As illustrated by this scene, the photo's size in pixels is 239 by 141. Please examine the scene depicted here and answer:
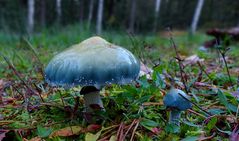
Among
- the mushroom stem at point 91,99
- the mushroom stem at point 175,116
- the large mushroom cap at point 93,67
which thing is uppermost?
the large mushroom cap at point 93,67

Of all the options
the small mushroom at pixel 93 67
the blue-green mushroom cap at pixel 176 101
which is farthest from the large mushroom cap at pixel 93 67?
the blue-green mushroom cap at pixel 176 101

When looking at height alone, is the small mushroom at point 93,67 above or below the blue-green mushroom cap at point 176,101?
above

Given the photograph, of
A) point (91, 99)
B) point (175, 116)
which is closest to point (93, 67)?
point (91, 99)

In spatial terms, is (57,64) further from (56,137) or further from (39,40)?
(39,40)

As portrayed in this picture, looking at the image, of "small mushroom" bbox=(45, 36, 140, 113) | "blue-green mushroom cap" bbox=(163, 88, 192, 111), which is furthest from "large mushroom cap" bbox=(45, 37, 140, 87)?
"blue-green mushroom cap" bbox=(163, 88, 192, 111)

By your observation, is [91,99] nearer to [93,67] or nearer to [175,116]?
[93,67]

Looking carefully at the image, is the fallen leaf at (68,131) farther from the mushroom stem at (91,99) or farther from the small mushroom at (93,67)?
the small mushroom at (93,67)

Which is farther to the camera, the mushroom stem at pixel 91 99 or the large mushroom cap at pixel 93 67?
the mushroom stem at pixel 91 99
